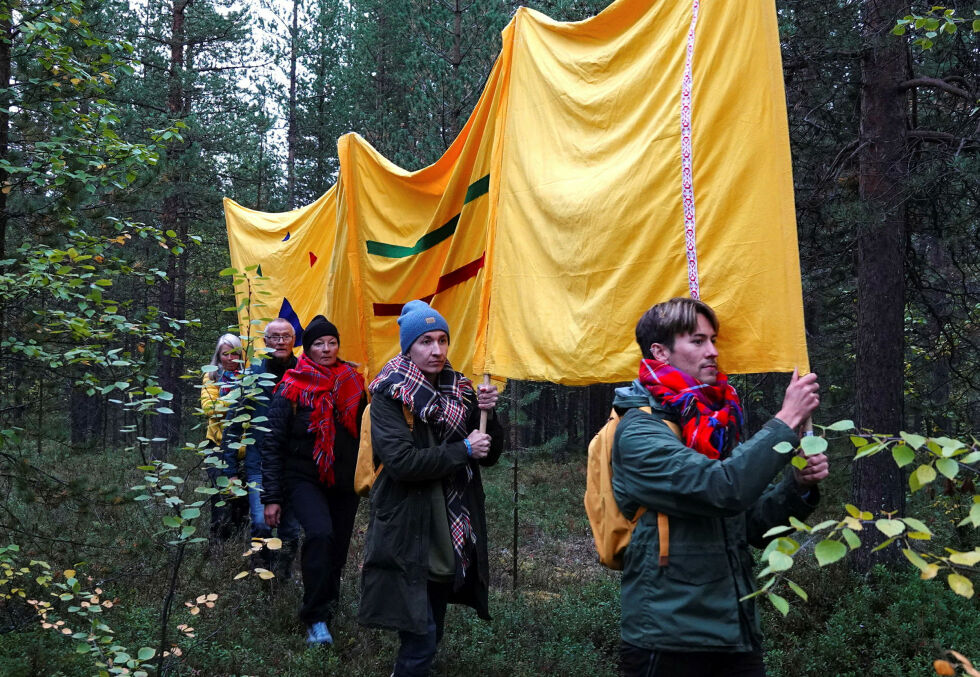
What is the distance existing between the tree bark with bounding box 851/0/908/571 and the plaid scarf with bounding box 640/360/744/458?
564cm

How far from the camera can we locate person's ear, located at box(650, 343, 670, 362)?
3314 mm

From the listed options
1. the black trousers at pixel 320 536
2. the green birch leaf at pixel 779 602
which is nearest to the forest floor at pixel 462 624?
the black trousers at pixel 320 536

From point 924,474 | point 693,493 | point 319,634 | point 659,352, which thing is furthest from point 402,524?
point 924,474

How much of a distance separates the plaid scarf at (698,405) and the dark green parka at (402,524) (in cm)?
162

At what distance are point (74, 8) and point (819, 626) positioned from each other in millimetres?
7441

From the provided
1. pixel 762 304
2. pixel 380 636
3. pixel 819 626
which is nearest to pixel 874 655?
pixel 819 626

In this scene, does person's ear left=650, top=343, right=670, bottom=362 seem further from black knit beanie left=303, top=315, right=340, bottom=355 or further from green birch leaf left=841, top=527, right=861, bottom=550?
black knit beanie left=303, top=315, right=340, bottom=355

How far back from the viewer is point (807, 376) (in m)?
2.95

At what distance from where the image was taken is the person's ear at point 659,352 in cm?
331

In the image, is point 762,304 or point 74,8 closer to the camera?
point 762,304

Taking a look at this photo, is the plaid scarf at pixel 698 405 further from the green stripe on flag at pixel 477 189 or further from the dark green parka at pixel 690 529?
the green stripe on flag at pixel 477 189

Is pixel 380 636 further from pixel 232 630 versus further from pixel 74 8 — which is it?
pixel 74 8

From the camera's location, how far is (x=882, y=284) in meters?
8.26

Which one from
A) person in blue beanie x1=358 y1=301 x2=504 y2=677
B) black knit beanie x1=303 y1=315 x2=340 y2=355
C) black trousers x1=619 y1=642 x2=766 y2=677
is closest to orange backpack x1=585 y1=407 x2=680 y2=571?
black trousers x1=619 y1=642 x2=766 y2=677
